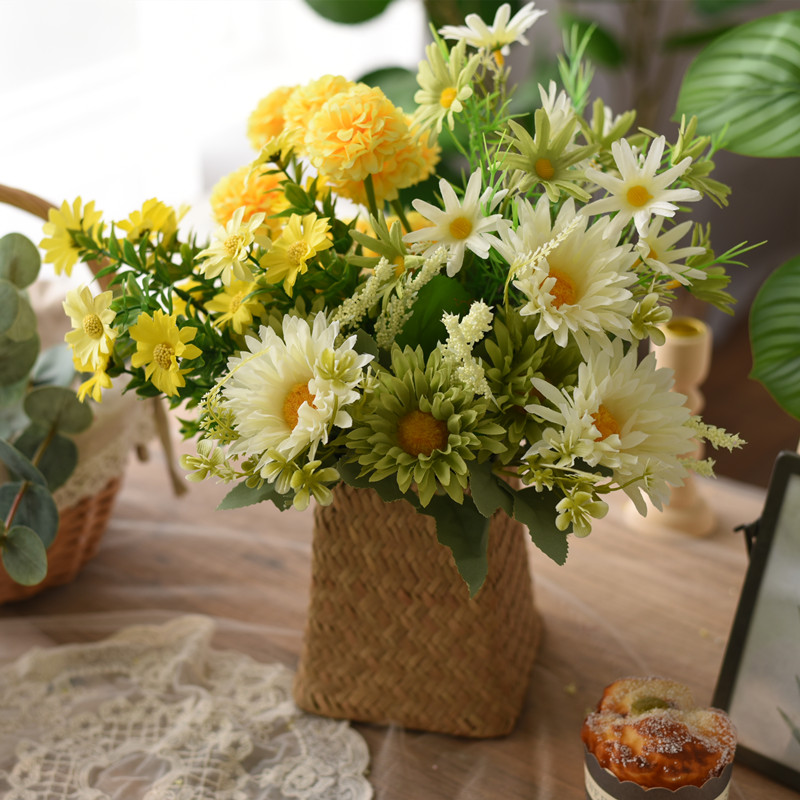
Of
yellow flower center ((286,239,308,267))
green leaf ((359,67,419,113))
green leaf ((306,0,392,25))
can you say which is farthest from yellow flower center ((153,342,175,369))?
green leaf ((306,0,392,25))

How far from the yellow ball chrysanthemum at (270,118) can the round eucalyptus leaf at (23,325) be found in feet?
0.88

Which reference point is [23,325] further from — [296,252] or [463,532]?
[463,532]

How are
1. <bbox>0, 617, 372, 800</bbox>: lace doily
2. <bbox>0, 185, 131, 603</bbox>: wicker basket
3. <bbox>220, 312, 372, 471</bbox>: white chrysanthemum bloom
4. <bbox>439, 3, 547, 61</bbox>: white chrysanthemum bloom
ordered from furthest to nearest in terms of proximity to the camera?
<bbox>0, 185, 131, 603</bbox>: wicker basket < <bbox>0, 617, 372, 800</bbox>: lace doily < <bbox>439, 3, 547, 61</bbox>: white chrysanthemum bloom < <bbox>220, 312, 372, 471</bbox>: white chrysanthemum bloom

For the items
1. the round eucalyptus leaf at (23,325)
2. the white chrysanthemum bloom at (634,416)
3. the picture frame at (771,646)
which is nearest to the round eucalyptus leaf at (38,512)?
the round eucalyptus leaf at (23,325)

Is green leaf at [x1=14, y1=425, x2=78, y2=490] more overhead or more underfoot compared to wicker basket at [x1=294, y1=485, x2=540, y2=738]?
more overhead

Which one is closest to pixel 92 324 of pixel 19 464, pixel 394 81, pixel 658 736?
pixel 19 464

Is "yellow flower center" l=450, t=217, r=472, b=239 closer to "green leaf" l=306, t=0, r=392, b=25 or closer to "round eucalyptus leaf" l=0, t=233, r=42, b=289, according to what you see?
"round eucalyptus leaf" l=0, t=233, r=42, b=289

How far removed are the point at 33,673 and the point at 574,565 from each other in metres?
0.58

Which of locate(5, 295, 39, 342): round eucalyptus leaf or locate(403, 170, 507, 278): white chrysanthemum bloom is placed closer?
locate(403, 170, 507, 278): white chrysanthemum bloom

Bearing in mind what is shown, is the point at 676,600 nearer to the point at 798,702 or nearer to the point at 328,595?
the point at 798,702

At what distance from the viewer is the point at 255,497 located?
1.87 feet

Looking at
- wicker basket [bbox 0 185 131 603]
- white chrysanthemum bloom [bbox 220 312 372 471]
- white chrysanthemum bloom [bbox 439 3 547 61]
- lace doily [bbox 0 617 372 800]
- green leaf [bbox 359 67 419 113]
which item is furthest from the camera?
green leaf [bbox 359 67 419 113]

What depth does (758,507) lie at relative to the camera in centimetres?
103

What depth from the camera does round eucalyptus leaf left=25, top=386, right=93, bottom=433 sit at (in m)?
0.80
